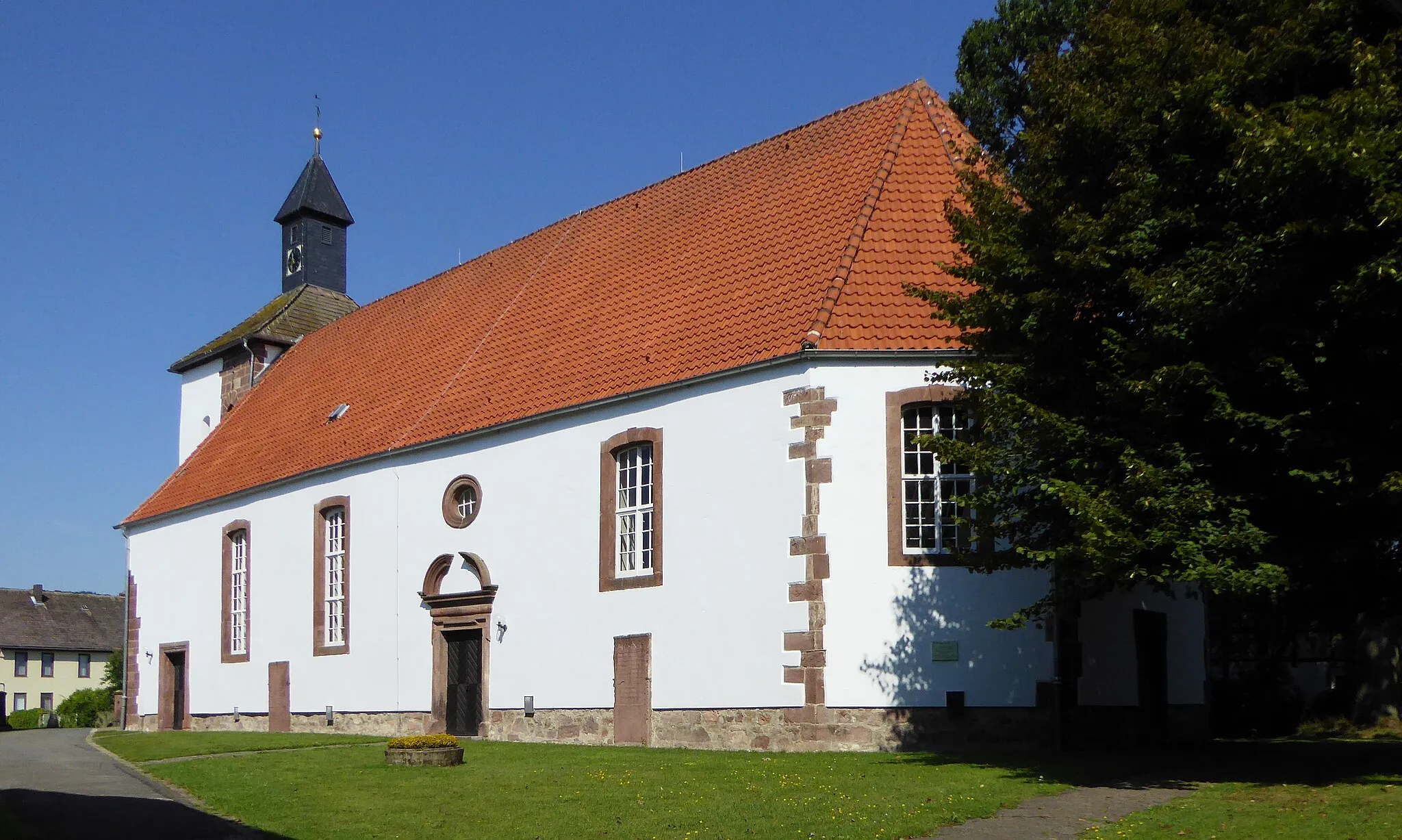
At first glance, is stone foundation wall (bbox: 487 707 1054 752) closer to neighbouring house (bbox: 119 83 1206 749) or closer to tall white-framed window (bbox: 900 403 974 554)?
neighbouring house (bbox: 119 83 1206 749)

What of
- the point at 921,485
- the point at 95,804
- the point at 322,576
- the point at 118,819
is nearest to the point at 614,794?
the point at 118,819

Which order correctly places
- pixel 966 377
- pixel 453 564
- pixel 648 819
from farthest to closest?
pixel 453 564 → pixel 966 377 → pixel 648 819

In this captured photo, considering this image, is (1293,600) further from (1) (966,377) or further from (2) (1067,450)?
(1) (966,377)

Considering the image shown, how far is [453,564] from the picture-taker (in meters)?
23.7

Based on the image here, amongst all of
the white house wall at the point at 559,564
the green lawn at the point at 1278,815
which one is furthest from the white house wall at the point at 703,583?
the green lawn at the point at 1278,815

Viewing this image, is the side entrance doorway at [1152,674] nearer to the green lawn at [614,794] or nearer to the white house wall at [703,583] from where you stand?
the white house wall at [703,583]

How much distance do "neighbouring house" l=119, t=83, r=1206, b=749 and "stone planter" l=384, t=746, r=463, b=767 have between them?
149 inches

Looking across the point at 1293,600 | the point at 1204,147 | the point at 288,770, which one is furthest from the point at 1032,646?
the point at 288,770

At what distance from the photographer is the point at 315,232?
39.3 m

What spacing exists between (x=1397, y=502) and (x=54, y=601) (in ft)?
243

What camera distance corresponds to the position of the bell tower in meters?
39.2

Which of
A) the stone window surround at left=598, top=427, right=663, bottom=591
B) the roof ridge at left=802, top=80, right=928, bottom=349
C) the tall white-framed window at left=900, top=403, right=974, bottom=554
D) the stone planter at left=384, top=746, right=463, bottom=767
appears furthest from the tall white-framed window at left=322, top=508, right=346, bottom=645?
the tall white-framed window at left=900, top=403, right=974, bottom=554

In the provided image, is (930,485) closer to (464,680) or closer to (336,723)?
(464,680)

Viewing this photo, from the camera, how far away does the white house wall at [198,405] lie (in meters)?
36.7
